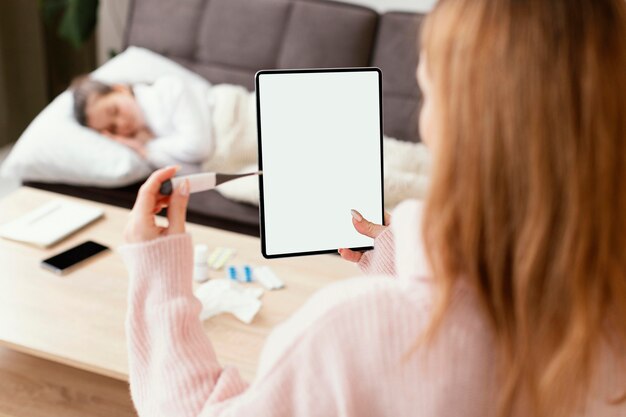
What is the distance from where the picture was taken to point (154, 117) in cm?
270

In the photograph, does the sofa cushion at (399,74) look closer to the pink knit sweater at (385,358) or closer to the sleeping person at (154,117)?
the sleeping person at (154,117)

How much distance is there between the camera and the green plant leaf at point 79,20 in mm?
3209

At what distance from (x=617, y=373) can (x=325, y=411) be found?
0.26 meters

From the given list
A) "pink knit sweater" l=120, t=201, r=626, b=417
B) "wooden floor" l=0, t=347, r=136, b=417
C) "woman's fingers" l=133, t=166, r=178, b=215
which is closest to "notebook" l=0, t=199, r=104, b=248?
"wooden floor" l=0, t=347, r=136, b=417

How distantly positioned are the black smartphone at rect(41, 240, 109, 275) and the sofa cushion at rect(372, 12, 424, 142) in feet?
3.95

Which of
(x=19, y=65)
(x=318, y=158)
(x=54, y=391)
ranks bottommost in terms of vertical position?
(x=54, y=391)

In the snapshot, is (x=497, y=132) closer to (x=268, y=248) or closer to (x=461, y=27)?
(x=461, y=27)

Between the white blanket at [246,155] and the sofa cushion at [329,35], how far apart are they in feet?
0.77

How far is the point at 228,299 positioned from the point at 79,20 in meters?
1.97

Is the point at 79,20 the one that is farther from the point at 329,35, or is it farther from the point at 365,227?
the point at 365,227

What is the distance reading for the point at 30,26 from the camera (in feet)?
11.7

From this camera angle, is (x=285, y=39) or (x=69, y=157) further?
(x=285, y=39)

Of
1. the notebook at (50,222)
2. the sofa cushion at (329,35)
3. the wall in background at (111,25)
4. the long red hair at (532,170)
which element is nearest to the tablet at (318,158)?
the long red hair at (532,170)

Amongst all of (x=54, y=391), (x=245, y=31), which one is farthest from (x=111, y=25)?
(x=54, y=391)
